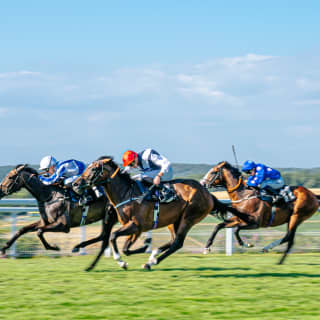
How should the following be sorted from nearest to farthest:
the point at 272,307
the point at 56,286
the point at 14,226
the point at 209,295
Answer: the point at 272,307 < the point at 209,295 < the point at 56,286 < the point at 14,226

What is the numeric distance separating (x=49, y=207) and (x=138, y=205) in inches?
83.3

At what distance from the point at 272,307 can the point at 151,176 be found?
3171 millimetres

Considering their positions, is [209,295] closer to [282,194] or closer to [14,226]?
[282,194]

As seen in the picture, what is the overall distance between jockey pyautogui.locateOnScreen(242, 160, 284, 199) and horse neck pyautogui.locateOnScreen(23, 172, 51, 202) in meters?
3.13

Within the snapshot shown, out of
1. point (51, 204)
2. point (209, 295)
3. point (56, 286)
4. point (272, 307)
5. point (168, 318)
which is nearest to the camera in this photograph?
point (168, 318)

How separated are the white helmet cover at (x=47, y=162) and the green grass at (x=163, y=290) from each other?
5.81ft

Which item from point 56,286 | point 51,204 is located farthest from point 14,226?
point 56,286

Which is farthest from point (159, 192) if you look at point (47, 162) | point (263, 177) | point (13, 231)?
point (13, 231)

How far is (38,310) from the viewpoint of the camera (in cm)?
549

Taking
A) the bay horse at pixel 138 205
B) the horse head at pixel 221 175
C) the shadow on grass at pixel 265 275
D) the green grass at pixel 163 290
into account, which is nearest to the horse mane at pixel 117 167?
the bay horse at pixel 138 205

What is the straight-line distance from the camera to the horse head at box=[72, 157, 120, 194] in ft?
25.7

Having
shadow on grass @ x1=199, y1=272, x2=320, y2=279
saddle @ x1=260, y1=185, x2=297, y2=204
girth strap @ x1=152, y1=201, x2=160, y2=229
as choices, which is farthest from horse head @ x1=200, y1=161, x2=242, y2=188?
shadow on grass @ x1=199, y1=272, x2=320, y2=279

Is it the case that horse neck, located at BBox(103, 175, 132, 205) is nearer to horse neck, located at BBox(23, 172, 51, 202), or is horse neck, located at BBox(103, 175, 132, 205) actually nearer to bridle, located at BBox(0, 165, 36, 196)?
horse neck, located at BBox(23, 172, 51, 202)

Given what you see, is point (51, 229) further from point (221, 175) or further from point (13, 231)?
point (221, 175)
